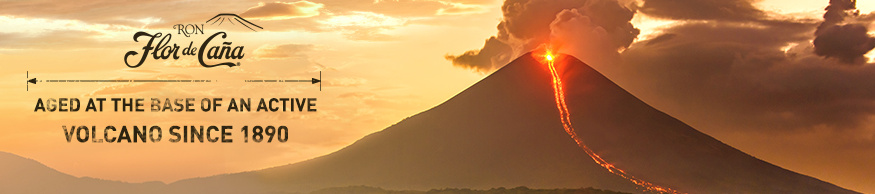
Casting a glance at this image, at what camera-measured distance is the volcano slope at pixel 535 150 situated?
65.2 meters

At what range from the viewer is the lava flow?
60.1m

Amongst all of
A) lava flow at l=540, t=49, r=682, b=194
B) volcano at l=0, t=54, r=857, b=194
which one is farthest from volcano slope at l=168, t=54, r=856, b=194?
lava flow at l=540, t=49, r=682, b=194

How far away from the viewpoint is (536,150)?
7269 centimetres

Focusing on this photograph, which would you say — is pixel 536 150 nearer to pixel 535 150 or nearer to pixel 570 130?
pixel 535 150

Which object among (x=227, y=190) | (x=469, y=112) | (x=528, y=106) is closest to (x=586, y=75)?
(x=528, y=106)

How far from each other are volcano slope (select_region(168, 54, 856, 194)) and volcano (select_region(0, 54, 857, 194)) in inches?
4.8

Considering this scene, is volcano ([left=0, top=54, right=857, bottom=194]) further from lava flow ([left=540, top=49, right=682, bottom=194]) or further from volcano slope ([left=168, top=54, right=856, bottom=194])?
lava flow ([left=540, top=49, right=682, bottom=194])

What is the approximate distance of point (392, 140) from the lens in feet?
280

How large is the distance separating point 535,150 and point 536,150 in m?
0.11

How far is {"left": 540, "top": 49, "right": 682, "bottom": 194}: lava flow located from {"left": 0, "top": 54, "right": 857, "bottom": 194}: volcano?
55 cm

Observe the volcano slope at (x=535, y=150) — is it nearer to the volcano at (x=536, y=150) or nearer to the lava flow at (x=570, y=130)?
the volcano at (x=536, y=150)

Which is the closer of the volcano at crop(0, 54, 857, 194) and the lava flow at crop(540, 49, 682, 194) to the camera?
the lava flow at crop(540, 49, 682, 194)

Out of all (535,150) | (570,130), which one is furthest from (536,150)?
(570,130)

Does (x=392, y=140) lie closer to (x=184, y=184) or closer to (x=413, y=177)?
(x=413, y=177)
